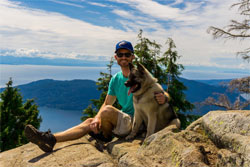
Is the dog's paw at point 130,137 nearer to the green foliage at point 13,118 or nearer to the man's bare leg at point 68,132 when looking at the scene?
the man's bare leg at point 68,132

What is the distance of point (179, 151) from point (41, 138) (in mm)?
3797

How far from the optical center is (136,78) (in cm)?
564

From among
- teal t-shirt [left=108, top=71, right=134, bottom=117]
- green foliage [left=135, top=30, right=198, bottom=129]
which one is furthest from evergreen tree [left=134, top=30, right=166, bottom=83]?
teal t-shirt [left=108, top=71, right=134, bottom=117]

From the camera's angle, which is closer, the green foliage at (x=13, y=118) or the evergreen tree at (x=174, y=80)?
the evergreen tree at (x=174, y=80)

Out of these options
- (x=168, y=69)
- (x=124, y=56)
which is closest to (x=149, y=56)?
(x=168, y=69)

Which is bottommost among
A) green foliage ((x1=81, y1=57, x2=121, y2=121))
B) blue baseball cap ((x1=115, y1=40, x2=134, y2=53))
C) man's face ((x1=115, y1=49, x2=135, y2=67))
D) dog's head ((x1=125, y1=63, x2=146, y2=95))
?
green foliage ((x1=81, y1=57, x2=121, y2=121))

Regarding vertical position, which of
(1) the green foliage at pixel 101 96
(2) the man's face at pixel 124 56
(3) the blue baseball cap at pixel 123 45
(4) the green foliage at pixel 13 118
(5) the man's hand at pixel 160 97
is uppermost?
(3) the blue baseball cap at pixel 123 45

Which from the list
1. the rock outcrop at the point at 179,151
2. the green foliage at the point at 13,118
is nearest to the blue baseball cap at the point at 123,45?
the rock outcrop at the point at 179,151

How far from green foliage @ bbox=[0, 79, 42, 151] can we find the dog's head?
2335 cm

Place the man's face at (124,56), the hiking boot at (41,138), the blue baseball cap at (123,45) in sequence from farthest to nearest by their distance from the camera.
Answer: the man's face at (124,56) < the blue baseball cap at (123,45) < the hiking boot at (41,138)

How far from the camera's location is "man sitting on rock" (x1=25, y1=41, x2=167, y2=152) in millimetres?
5630

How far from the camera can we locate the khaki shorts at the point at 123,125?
6.19 m

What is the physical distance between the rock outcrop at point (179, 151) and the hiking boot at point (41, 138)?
8.5 inches

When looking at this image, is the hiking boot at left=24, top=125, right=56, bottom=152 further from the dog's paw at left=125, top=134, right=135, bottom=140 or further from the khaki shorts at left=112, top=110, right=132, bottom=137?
the dog's paw at left=125, top=134, right=135, bottom=140
